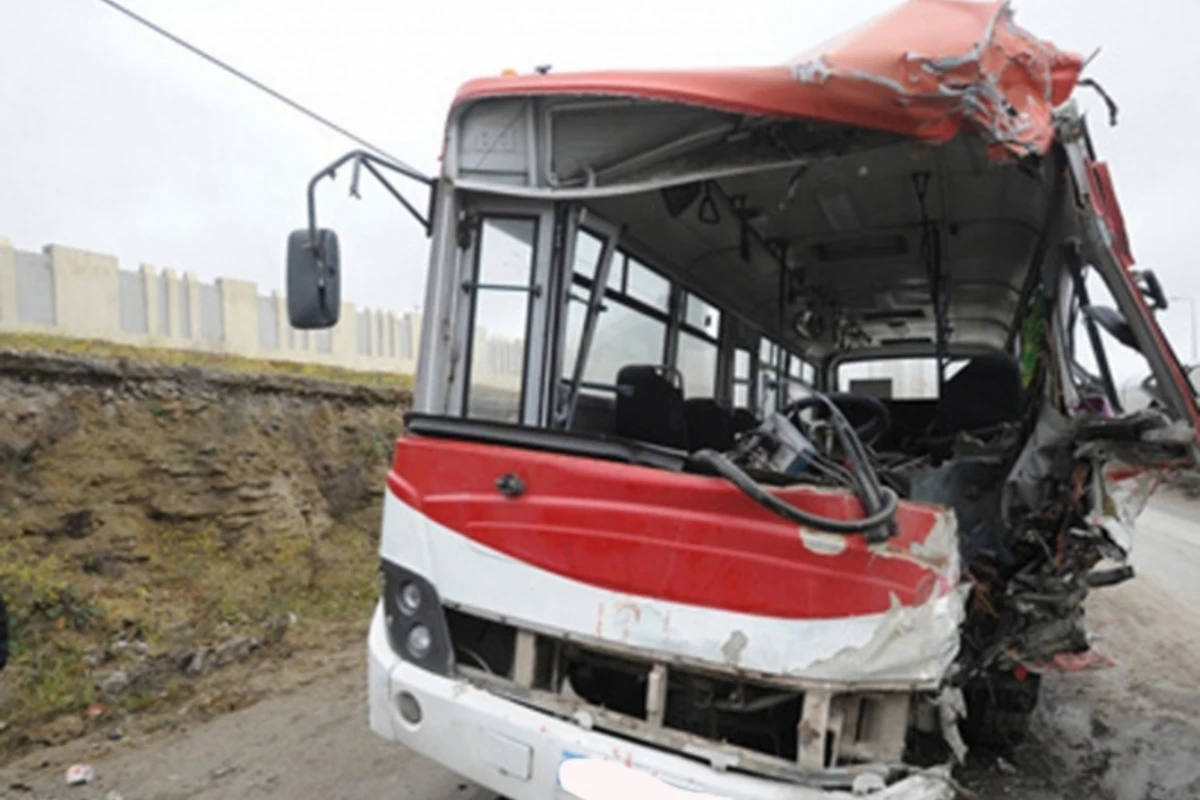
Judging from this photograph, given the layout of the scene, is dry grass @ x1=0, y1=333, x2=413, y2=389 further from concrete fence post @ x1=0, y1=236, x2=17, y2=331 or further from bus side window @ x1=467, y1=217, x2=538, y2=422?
bus side window @ x1=467, y1=217, x2=538, y2=422

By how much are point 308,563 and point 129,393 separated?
6.83ft

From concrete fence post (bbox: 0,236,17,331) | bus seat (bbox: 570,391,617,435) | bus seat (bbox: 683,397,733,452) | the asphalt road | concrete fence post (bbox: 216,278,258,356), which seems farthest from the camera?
concrete fence post (bbox: 216,278,258,356)

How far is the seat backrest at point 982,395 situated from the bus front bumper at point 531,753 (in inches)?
117

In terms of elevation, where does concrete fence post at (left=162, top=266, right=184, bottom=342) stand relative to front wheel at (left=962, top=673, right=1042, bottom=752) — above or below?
above

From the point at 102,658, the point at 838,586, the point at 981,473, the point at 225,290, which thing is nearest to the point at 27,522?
the point at 102,658

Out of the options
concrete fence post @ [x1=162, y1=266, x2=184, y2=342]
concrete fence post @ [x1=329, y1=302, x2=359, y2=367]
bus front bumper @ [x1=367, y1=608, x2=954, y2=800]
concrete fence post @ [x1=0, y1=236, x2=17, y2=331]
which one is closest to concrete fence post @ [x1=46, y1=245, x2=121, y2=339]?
concrete fence post @ [x1=0, y1=236, x2=17, y2=331]

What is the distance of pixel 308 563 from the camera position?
22.9ft

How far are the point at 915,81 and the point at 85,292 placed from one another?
15.6 meters

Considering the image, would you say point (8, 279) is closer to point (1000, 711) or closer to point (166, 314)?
point (166, 314)

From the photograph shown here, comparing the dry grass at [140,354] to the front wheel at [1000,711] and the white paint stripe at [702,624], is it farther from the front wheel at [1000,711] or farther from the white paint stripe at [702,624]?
the front wheel at [1000,711]

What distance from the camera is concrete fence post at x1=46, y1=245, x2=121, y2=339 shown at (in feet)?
43.7

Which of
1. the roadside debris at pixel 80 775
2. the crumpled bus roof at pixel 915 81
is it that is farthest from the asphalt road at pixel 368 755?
the crumpled bus roof at pixel 915 81

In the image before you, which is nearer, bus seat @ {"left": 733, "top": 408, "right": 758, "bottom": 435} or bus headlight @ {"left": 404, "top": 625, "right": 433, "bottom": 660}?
bus headlight @ {"left": 404, "top": 625, "right": 433, "bottom": 660}

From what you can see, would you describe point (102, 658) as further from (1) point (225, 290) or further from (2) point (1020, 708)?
(1) point (225, 290)
